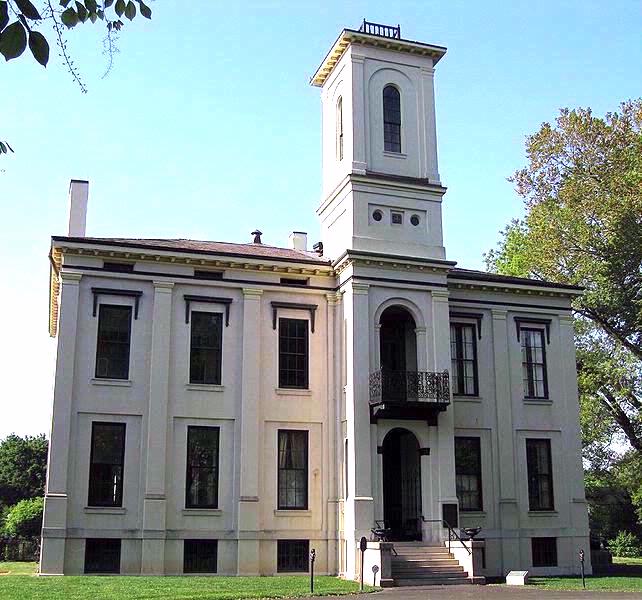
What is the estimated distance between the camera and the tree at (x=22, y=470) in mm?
58031

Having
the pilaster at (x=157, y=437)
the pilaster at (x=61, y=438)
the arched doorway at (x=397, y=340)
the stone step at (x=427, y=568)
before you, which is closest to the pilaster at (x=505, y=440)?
the arched doorway at (x=397, y=340)

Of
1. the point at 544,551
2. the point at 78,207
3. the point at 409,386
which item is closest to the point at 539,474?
the point at 544,551

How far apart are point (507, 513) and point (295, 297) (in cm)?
991

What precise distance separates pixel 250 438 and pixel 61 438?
5494 mm

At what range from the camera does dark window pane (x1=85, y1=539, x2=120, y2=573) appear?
930 inches

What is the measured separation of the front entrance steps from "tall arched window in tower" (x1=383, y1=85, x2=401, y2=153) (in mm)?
12968

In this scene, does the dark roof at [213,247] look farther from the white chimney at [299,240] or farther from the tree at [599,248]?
the tree at [599,248]

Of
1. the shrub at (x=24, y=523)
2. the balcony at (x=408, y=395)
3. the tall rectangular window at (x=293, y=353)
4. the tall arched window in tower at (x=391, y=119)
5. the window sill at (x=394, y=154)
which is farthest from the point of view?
the shrub at (x=24, y=523)

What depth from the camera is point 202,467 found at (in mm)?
25250

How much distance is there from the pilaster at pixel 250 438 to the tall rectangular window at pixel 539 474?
31.1 feet

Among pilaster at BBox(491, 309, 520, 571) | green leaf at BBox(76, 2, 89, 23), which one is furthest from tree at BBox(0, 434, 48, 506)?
green leaf at BBox(76, 2, 89, 23)

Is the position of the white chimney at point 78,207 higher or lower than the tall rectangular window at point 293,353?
higher

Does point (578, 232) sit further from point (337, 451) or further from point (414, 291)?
point (337, 451)

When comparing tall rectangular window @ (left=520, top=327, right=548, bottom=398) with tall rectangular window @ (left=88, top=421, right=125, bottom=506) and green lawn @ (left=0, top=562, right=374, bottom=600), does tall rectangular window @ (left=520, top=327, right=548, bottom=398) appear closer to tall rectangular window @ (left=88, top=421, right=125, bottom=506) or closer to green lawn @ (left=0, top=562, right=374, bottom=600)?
green lawn @ (left=0, top=562, right=374, bottom=600)
